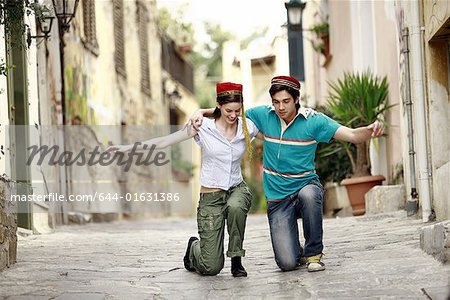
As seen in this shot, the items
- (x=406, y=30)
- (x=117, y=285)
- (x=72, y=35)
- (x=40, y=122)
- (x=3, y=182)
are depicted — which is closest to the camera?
(x=117, y=285)

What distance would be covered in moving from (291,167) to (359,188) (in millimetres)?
6541

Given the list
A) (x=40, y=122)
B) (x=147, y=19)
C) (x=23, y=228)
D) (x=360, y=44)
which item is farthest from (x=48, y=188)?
(x=147, y=19)

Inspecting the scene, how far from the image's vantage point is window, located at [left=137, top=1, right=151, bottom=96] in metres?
25.9

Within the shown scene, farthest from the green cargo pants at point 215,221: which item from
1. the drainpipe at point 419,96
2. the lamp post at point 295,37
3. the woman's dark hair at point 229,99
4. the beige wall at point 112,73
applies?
the lamp post at point 295,37

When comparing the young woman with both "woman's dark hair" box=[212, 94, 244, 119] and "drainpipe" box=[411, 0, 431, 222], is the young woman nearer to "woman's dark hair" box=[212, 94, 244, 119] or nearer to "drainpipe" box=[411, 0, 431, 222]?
"woman's dark hair" box=[212, 94, 244, 119]

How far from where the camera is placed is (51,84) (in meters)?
15.2

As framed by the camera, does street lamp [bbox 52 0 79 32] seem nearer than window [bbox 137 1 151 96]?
Yes

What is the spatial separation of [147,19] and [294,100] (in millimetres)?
20276

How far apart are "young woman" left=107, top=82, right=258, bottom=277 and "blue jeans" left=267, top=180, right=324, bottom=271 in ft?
0.99

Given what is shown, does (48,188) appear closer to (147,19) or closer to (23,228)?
(23,228)

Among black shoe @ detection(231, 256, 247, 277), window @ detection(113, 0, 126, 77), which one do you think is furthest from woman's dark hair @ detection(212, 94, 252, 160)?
window @ detection(113, 0, 126, 77)

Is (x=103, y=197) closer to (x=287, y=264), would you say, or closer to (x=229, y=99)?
(x=287, y=264)

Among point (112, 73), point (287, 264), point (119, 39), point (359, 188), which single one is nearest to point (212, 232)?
point (287, 264)

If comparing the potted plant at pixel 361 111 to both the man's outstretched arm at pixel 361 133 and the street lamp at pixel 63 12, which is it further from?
the man's outstretched arm at pixel 361 133
